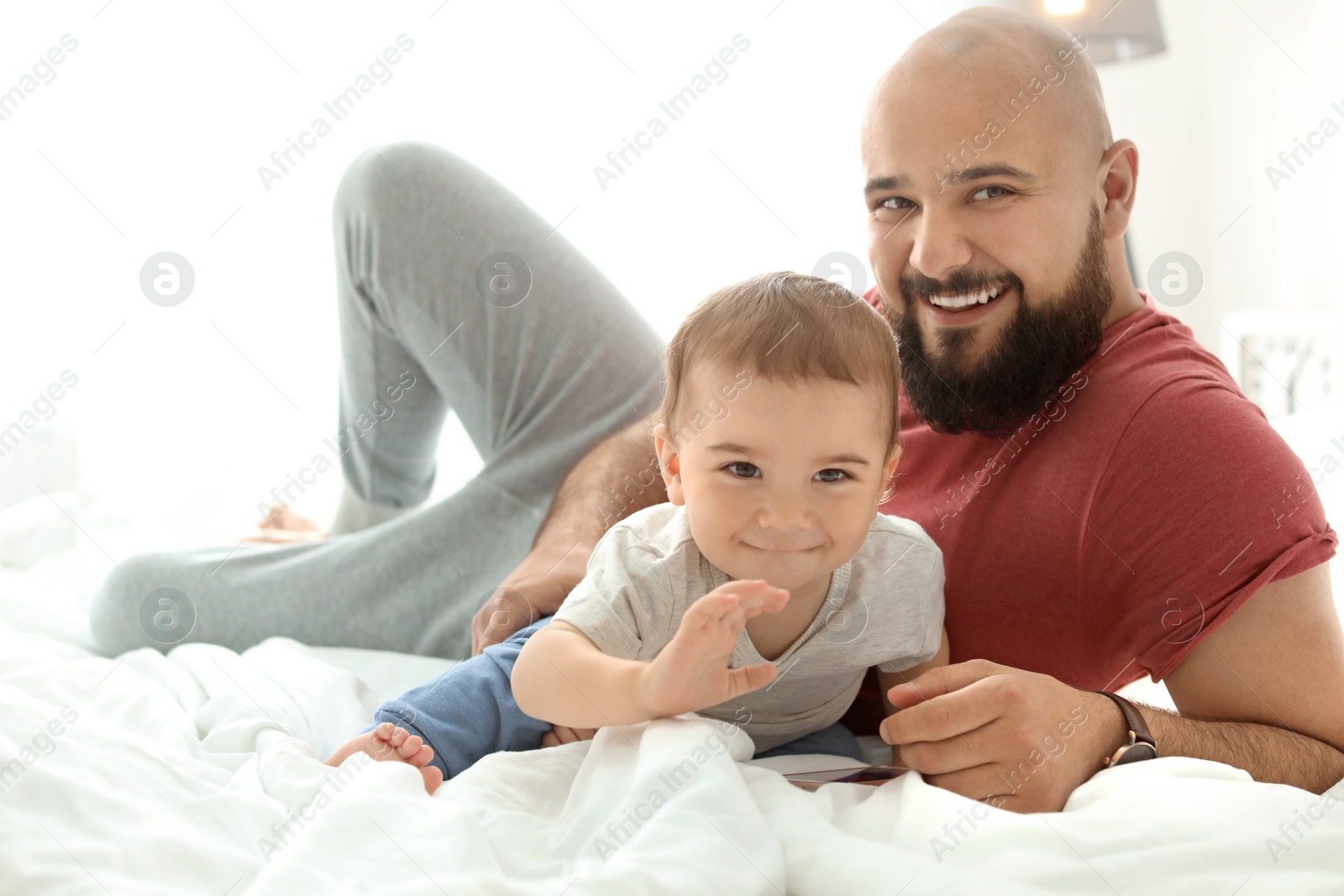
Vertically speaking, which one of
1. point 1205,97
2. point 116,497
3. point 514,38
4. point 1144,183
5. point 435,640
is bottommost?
point 116,497

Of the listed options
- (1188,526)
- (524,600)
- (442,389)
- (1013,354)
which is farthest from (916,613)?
(442,389)

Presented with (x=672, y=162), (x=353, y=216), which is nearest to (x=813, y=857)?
(x=353, y=216)

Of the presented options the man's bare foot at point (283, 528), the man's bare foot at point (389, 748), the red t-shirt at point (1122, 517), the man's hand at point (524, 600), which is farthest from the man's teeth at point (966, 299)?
the man's bare foot at point (283, 528)

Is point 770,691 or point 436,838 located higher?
point 770,691

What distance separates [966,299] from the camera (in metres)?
1.33

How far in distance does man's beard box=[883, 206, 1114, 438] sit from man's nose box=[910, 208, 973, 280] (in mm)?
26

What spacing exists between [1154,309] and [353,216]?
4.09 ft

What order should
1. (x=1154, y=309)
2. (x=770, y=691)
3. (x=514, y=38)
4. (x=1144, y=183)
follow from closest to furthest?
(x=770, y=691) → (x=1154, y=309) → (x=514, y=38) → (x=1144, y=183)

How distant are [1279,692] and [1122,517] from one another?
0.23m

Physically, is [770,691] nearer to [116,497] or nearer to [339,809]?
[339,809]

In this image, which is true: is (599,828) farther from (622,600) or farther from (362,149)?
(362,149)

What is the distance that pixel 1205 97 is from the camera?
10.2ft

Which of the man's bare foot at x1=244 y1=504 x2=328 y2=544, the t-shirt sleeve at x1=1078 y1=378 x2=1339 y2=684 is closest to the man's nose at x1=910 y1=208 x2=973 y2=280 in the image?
the t-shirt sleeve at x1=1078 y1=378 x2=1339 y2=684

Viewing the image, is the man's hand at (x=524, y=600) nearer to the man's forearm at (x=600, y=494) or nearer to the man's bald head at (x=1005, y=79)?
the man's forearm at (x=600, y=494)
